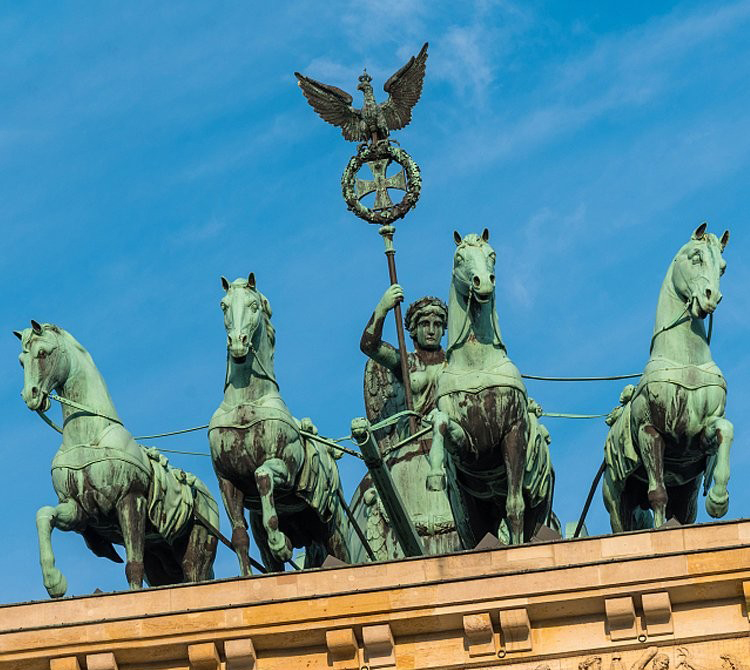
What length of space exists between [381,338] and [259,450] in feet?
10.8

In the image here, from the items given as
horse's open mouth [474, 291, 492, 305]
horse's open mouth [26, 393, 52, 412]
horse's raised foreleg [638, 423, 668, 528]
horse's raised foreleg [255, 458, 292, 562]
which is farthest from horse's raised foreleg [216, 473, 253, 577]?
horse's raised foreleg [638, 423, 668, 528]

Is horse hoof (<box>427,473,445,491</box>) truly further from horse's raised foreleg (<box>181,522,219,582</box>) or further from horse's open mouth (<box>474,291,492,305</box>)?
horse's raised foreleg (<box>181,522,219,582</box>)

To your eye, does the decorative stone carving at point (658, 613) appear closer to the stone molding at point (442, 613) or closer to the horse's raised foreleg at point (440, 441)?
the stone molding at point (442, 613)

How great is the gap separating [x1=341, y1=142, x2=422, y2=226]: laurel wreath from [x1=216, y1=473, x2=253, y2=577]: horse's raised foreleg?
4.85 m

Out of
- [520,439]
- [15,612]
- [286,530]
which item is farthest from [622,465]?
[15,612]

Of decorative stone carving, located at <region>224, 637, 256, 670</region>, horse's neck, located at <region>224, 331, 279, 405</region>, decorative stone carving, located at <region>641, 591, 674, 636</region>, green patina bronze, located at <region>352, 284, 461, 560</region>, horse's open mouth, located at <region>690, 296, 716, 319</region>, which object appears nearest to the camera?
decorative stone carving, located at <region>641, 591, 674, 636</region>

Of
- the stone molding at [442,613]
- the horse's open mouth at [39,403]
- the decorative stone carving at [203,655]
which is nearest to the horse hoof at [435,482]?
the stone molding at [442,613]

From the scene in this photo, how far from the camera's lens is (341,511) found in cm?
3284

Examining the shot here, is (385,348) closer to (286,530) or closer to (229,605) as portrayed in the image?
(286,530)

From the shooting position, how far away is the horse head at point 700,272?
3131 cm

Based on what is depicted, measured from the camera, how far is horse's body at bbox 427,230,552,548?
1235 inches

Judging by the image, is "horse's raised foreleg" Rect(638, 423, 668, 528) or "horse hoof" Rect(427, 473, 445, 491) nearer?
"horse hoof" Rect(427, 473, 445, 491)

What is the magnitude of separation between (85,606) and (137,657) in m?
0.68

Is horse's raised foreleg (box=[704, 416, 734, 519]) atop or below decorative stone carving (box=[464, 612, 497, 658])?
atop
